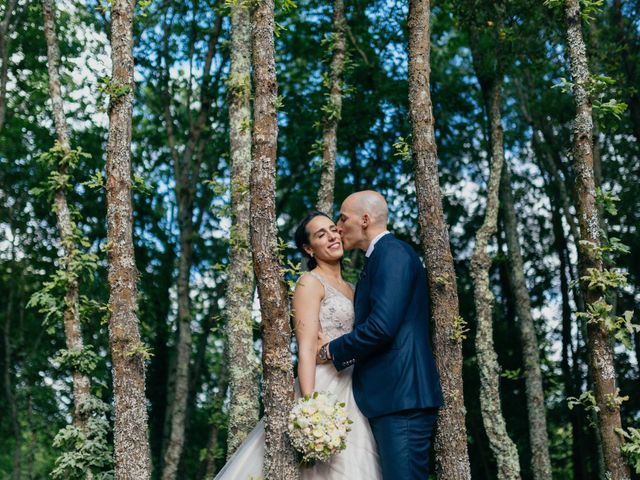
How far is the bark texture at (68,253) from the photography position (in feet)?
31.2

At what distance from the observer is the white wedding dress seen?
19.0 ft

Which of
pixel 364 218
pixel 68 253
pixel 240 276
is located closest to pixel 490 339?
pixel 240 276

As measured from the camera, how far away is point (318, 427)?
5.30 meters

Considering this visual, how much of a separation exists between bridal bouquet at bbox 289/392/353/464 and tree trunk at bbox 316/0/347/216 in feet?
17.0

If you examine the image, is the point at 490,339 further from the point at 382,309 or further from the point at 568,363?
the point at 568,363

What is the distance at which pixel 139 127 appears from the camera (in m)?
20.1

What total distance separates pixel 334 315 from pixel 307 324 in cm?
31

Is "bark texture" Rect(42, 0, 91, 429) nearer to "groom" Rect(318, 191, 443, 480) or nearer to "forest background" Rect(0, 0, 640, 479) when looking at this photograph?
"forest background" Rect(0, 0, 640, 479)

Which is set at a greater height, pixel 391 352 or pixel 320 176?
pixel 320 176

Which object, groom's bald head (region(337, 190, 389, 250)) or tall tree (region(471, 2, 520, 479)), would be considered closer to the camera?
groom's bald head (region(337, 190, 389, 250))

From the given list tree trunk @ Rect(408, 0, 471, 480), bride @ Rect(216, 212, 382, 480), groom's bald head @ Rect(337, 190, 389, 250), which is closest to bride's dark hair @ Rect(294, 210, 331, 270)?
bride @ Rect(216, 212, 382, 480)

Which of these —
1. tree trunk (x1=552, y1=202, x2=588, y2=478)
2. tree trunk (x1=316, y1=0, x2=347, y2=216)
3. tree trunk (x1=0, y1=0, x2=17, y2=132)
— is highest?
tree trunk (x1=0, y1=0, x2=17, y2=132)

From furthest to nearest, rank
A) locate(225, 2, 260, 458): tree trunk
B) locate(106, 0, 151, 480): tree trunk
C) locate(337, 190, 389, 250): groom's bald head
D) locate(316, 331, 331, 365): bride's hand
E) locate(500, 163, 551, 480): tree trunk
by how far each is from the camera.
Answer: locate(500, 163, 551, 480): tree trunk
locate(225, 2, 260, 458): tree trunk
locate(106, 0, 151, 480): tree trunk
locate(337, 190, 389, 250): groom's bald head
locate(316, 331, 331, 365): bride's hand

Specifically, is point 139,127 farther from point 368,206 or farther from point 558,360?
point 368,206
